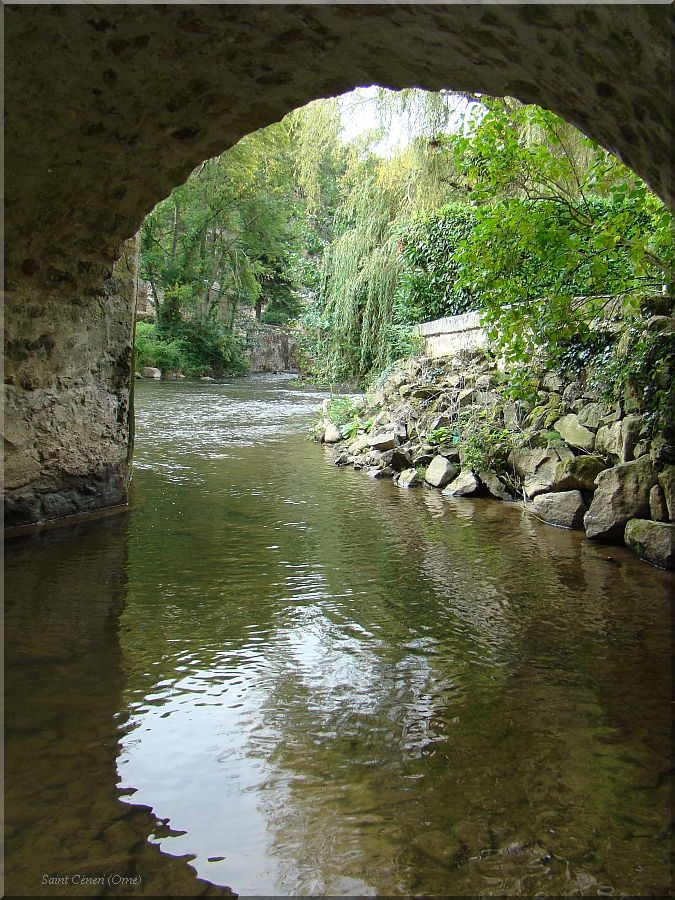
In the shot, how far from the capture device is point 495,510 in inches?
235

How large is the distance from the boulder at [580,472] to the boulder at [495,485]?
865mm

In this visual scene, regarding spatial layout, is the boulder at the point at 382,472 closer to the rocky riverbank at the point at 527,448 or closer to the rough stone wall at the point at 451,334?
the rocky riverbank at the point at 527,448

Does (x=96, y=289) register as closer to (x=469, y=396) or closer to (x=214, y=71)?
(x=214, y=71)

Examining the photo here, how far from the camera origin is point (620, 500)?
16.0 ft

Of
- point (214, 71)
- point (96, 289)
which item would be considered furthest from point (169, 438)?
point (214, 71)

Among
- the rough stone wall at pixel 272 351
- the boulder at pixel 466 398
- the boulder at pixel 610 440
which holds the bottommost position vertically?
the boulder at pixel 610 440

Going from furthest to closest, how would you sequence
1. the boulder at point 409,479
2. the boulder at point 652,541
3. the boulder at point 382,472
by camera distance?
the boulder at point 382,472 < the boulder at point 409,479 < the boulder at point 652,541

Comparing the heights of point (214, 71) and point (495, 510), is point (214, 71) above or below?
above

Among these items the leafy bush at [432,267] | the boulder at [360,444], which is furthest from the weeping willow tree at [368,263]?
the boulder at [360,444]

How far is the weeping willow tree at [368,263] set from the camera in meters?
11.1

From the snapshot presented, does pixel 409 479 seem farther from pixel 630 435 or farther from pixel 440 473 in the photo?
pixel 630 435

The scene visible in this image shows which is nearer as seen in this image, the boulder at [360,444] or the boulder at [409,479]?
the boulder at [409,479]

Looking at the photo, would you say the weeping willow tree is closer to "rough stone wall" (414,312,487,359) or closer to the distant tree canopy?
the distant tree canopy

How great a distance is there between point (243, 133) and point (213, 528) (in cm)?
257
